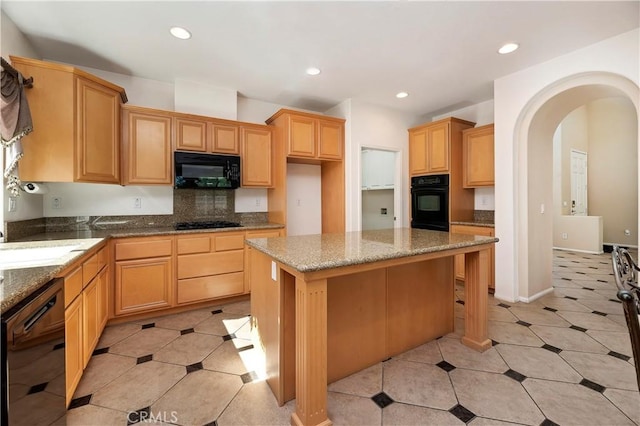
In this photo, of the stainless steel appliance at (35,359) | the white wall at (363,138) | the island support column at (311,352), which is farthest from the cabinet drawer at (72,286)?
the white wall at (363,138)

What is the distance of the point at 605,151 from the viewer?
6.66 meters

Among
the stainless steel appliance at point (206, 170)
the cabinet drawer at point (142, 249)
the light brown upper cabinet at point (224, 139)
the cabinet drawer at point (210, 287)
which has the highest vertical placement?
the light brown upper cabinet at point (224, 139)

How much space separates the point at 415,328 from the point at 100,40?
3.73 m

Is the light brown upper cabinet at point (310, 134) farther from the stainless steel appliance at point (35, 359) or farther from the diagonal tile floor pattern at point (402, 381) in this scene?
the stainless steel appliance at point (35, 359)

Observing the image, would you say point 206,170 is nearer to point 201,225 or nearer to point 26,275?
point 201,225

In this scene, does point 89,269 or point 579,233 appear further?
point 579,233

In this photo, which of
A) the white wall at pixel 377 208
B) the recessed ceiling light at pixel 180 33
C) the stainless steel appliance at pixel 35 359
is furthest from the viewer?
the white wall at pixel 377 208

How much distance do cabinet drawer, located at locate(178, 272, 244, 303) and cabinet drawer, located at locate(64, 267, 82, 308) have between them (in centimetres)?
118

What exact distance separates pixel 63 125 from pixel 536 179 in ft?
15.9

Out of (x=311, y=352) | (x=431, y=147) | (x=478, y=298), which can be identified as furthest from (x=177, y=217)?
(x=431, y=147)

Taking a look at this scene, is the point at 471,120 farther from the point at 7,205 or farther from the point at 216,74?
the point at 7,205

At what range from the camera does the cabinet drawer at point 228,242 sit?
307 cm

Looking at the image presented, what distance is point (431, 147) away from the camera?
4086 mm

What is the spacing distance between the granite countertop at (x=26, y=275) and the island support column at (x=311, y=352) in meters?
1.08
